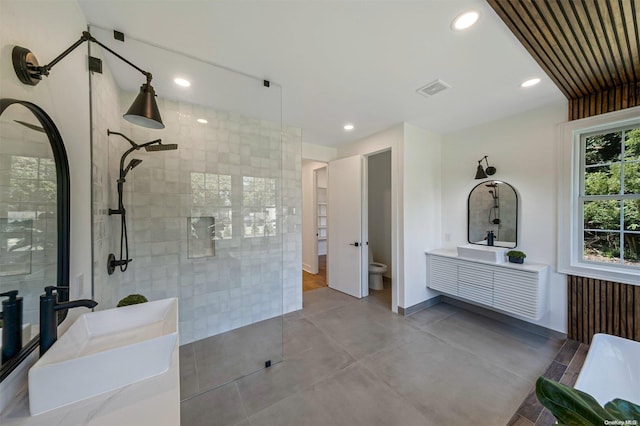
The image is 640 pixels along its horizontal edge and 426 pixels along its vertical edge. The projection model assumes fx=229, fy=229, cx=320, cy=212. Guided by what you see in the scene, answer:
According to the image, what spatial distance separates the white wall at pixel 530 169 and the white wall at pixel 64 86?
3.97 m

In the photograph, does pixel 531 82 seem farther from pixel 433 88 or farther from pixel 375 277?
pixel 375 277

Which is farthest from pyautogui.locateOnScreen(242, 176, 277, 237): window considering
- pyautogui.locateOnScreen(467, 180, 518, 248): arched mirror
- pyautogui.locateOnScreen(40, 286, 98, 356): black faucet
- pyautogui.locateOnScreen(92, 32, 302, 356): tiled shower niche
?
pyautogui.locateOnScreen(467, 180, 518, 248): arched mirror

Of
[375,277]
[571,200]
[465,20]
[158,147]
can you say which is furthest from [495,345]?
[158,147]

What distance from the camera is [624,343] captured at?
5.37ft

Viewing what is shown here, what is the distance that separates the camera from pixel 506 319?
2.83 metres

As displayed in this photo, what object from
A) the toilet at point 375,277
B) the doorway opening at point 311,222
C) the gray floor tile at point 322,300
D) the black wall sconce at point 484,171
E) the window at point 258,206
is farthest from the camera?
the doorway opening at point 311,222

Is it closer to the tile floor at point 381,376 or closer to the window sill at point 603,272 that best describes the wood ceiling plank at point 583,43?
the window sill at point 603,272

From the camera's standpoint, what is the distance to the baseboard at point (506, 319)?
250 centimetres

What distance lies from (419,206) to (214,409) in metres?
3.07

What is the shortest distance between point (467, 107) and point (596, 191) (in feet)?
5.04

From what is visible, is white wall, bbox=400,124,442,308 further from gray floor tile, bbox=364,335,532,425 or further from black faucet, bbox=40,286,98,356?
black faucet, bbox=40,286,98,356

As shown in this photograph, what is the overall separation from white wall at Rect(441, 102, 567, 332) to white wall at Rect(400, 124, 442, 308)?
34cm

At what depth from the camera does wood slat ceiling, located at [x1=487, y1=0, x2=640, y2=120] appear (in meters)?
1.31

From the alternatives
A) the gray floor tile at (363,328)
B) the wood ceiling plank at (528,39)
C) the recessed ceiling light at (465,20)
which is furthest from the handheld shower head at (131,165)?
the wood ceiling plank at (528,39)
